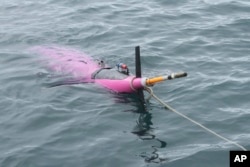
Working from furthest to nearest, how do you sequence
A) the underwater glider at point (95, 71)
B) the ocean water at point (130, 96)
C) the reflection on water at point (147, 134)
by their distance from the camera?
the underwater glider at point (95, 71) → the ocean water at point (130, 96) → the reflection on water at point (147, 134)

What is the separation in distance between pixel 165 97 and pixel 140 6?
381 inches

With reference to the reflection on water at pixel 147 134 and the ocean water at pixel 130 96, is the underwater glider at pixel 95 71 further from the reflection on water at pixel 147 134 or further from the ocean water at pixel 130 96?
the reflection on water at pixel 147 134

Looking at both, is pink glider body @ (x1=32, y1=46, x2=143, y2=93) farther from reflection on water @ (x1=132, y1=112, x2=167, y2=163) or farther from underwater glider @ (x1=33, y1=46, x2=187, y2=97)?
reflection on water @ (x1=132, y1=112, x2=167, y2=163)

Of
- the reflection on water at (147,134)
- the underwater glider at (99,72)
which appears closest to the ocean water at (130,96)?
the reflection on water at (147,134)

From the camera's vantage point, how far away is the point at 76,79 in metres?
14.5

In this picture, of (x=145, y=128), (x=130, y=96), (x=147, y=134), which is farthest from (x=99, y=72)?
(x=147, y=134)

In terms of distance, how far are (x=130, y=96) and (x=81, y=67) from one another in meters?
2.44

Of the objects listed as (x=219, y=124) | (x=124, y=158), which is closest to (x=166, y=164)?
(x=124, y=158)

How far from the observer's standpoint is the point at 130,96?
13289 mm

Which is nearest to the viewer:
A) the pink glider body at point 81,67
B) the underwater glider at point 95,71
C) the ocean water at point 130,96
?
the ocean water at point 130,96

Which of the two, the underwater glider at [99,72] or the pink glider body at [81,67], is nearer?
the underwater glider at [99,72]

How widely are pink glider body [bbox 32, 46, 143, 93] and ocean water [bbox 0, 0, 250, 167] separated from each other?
26 cm

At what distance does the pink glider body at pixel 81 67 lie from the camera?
13.2 metres

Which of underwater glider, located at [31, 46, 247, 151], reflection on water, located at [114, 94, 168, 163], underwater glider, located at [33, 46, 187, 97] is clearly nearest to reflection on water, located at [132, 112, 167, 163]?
reflection on water, located at [114, 94, 168, 163]
